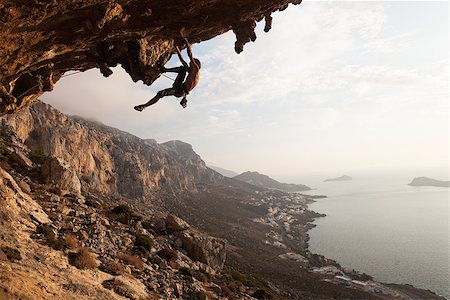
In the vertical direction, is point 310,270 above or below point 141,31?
below

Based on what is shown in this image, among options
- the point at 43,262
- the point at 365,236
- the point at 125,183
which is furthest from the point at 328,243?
the point at 43,262

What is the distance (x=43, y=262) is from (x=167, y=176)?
134 metres

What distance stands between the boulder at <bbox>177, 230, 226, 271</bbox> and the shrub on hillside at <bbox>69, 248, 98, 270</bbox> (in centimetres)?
1630

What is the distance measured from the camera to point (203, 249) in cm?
3272

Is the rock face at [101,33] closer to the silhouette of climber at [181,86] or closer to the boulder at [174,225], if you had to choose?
the silhouette of climber at [181,86]

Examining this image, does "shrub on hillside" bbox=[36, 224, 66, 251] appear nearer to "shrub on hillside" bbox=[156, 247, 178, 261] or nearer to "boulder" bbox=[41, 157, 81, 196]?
"shrub on hillside" bbox=[156, 247, 178, 261]

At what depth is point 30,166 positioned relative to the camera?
111 feet

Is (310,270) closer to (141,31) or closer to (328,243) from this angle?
(328,243)

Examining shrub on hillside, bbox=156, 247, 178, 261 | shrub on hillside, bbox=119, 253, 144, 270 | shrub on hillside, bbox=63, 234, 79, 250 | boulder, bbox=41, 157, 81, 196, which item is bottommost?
shrub on hillside, bbox=156, 247, 178, 261

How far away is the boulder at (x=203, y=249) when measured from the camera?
31938 millimetres

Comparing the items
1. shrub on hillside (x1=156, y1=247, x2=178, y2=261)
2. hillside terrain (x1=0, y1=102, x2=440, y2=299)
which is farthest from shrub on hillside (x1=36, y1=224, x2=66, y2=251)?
shrub on hillside (x1=156, y1=247, x2=178, y2=261)

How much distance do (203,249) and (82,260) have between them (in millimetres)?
18530

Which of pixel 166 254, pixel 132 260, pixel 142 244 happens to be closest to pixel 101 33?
pixel 132 260

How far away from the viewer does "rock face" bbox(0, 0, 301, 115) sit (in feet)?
22.7
